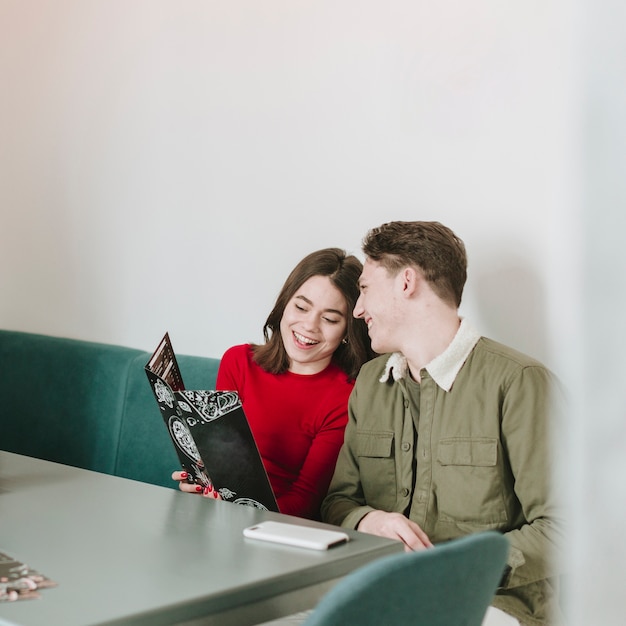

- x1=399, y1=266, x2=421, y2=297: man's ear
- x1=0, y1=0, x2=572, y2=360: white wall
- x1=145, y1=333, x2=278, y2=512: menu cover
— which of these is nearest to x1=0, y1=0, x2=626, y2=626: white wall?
x1=0, y1=0, x2=572, y2=360: white wall

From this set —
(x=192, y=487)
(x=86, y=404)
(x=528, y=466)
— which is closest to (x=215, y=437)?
(x=192, y=487)

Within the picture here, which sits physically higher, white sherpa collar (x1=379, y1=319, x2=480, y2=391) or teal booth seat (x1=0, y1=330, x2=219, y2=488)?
white sherpa collar (x1=379, y1=319, x2=480, y2=391)

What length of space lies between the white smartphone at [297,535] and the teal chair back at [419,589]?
37 cm

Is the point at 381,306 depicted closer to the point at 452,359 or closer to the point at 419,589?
the point at 452,359

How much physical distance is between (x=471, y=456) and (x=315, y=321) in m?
0.55

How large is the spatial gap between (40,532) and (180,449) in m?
0.55

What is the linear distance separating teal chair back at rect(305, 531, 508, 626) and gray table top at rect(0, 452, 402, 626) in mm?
254

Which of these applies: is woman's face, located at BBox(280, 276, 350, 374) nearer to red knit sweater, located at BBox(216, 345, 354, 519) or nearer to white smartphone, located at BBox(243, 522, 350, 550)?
red knit sweater, located at BBox(216, 345, 354, 519)

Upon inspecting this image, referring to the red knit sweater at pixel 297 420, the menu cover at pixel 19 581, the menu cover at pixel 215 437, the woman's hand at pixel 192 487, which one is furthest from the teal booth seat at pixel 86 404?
the menu cover at pixel 19 581

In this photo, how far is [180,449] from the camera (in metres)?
1.62

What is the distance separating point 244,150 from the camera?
2379 mm

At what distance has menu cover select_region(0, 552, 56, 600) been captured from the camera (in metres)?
0.80

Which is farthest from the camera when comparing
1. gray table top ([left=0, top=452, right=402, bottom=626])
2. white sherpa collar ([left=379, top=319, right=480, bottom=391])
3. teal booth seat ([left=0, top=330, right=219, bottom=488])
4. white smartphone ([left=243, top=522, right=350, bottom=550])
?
teal booth seat ([left=0, top=330, right=219, bottom=488])

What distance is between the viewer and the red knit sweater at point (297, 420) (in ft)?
6.13
